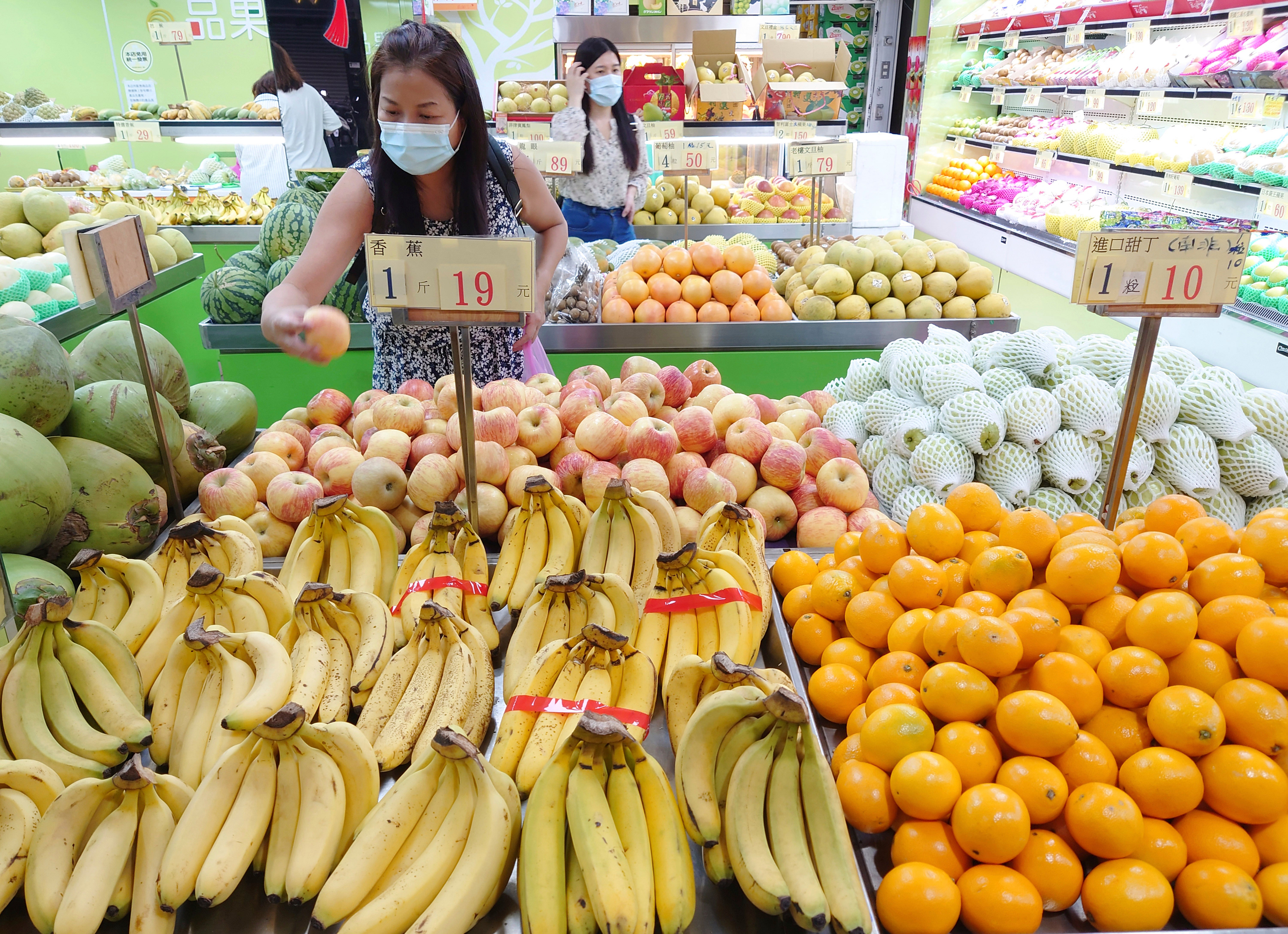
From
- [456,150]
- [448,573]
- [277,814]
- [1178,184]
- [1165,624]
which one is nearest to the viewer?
[277,814]

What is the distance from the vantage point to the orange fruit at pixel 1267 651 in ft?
3.44

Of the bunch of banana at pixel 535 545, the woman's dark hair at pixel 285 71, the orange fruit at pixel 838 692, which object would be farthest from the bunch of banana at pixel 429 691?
the woman's dark hair at pixel 285 71

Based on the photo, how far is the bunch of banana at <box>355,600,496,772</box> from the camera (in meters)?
1.16

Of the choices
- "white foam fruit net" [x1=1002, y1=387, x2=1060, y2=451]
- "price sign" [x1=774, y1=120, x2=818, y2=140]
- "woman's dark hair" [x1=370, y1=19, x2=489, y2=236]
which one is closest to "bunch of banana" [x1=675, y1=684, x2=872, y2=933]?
"white foam fruit net" [x1=1002, y1=387, x2=1060, y2=451]

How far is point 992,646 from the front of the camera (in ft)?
3.61

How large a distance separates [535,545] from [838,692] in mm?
633

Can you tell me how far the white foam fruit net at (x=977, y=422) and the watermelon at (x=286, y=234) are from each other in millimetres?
3109

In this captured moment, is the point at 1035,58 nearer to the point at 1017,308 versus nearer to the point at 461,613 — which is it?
the point at 1017,308

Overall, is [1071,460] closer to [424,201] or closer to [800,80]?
[424,201]

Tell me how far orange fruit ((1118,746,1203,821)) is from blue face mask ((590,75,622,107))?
4.69 metres

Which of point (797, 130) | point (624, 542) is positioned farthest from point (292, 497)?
point (797, 130)

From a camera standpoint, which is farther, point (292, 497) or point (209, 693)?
point (292, 497)

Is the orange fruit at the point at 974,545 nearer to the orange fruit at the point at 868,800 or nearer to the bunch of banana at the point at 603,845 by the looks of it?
the orange fruit at the point at 868,800

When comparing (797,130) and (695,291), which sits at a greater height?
(797,130)
